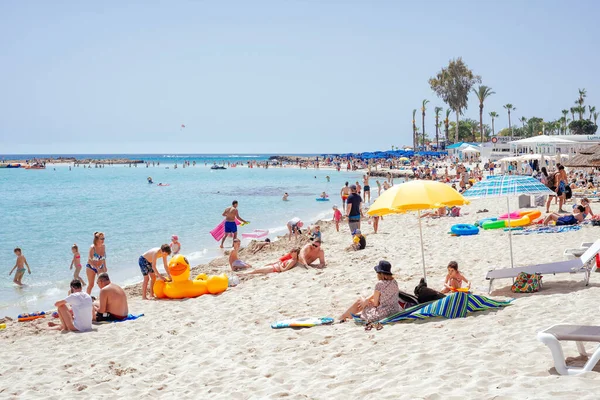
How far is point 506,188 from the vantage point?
301 inches

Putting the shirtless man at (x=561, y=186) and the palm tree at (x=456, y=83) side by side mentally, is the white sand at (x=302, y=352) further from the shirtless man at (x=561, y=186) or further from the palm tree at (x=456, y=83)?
the palm tree at (x=456, y=83)

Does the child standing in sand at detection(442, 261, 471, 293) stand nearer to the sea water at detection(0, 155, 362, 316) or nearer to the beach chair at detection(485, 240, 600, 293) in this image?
the beach chair at detection(485, 240, 600, 293)

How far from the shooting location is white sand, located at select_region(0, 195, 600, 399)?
4.41 meters

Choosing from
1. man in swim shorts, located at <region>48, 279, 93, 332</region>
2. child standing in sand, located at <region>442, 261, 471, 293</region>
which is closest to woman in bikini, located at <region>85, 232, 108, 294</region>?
man in swim shorts, located at <region>48, 279, 93, 332</region>

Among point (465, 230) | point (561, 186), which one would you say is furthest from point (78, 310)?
point (561, 186)

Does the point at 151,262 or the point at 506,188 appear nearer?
the point at 506,188

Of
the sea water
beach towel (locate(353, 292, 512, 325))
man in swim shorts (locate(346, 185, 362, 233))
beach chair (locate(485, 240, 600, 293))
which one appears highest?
man in swim shorts (locate(346, 185, 362, 233))

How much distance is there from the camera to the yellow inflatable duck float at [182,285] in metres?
8.95

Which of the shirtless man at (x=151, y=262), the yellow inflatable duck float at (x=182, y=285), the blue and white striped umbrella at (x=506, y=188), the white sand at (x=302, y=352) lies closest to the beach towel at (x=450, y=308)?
the white sand at (x=302, y=352)

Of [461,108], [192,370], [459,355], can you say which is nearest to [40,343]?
[192,370]

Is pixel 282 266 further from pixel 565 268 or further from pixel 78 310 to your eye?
pixel 565 268

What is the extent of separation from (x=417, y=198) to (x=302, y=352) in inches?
107

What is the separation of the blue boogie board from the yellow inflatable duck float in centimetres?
256

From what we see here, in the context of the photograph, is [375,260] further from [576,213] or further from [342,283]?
[576,213]
